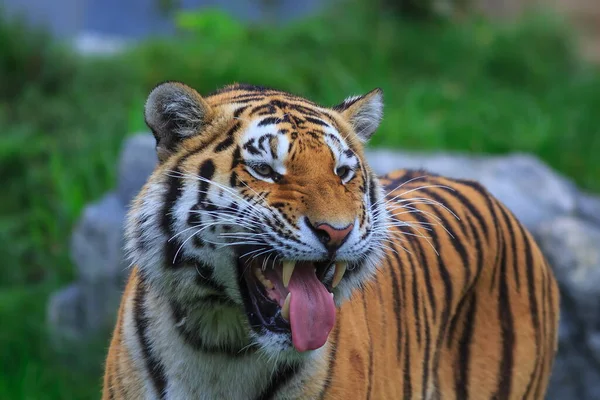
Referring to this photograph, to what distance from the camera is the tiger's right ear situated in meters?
2.43

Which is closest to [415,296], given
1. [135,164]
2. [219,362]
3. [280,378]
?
[280,378]

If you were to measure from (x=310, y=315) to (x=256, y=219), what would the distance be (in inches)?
10.5

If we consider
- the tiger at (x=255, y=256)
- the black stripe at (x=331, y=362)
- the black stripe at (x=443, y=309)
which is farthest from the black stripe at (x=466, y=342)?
the black stripe at (x=331, y=362)

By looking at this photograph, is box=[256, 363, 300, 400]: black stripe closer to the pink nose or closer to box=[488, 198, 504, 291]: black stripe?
the pink nose

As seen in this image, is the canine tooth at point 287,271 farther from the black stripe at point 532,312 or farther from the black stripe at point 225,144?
the black stripe at point 532,312

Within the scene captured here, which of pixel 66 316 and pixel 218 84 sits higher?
pixel 218 84

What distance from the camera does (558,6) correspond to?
448 inches

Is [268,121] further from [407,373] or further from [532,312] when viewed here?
[532,312]

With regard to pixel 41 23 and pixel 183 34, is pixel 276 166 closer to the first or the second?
pixel 41 23

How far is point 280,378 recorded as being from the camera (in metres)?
2.46

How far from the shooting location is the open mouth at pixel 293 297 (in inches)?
87.8


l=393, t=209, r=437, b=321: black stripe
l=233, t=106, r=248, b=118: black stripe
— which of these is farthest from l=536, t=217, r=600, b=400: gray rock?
l=233, t=106, r=248, b=118: black stripe

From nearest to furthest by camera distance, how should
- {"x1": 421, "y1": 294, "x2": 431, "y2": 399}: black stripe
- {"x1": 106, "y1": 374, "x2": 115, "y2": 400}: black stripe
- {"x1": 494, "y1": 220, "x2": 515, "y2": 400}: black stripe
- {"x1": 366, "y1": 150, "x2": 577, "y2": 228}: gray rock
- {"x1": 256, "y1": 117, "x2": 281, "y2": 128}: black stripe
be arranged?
{"x1": 256, "y1": 117, "x2": 281, "y2": 128}: black stripe < {"x1": 106, "y1": 374, "x2": 115, "y2": 400}: black stripe < {"x1": 421, "y1": 294, "x2": 431, "y2": 399}: black stripe < {"x1": 494, "y1": 220, "x2": 515, "y2": 400}: black stripe < {"x1": 366, "y1": 150, "x2": 577, "y2": 228}: gray rock

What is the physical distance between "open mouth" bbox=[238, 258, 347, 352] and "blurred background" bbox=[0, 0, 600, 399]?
282cm
